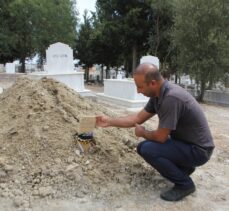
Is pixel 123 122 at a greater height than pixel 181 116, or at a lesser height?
lesser

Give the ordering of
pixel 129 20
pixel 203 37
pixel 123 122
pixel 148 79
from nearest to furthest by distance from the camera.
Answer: pixel 148 79
pixel 123 122
pixel 203 37
pixel 129 20

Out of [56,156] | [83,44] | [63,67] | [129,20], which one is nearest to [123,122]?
[56,156]

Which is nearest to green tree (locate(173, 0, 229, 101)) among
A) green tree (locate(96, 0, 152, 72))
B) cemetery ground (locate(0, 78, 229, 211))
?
green tree (locate(96, 0, 152, 72))

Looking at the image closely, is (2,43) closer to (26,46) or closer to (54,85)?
(26,46)

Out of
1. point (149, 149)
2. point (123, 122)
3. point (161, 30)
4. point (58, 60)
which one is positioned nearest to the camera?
point (149, 149)

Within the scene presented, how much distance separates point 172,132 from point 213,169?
5.17ft

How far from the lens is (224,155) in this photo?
5.91m

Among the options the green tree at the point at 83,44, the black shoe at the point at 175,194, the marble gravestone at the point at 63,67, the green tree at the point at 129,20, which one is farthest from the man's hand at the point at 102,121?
the green tree at the point at 83,44

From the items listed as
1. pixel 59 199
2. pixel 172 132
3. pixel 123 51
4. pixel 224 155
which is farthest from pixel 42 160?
pixel 123 51

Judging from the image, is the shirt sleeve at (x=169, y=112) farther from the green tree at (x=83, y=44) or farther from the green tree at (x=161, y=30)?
the green tree at (x=83, y=44)

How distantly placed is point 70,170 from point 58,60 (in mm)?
9992

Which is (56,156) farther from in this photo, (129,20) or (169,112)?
(129,20)

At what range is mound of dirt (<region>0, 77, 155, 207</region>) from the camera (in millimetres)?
3920

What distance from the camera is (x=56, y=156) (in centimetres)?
428
